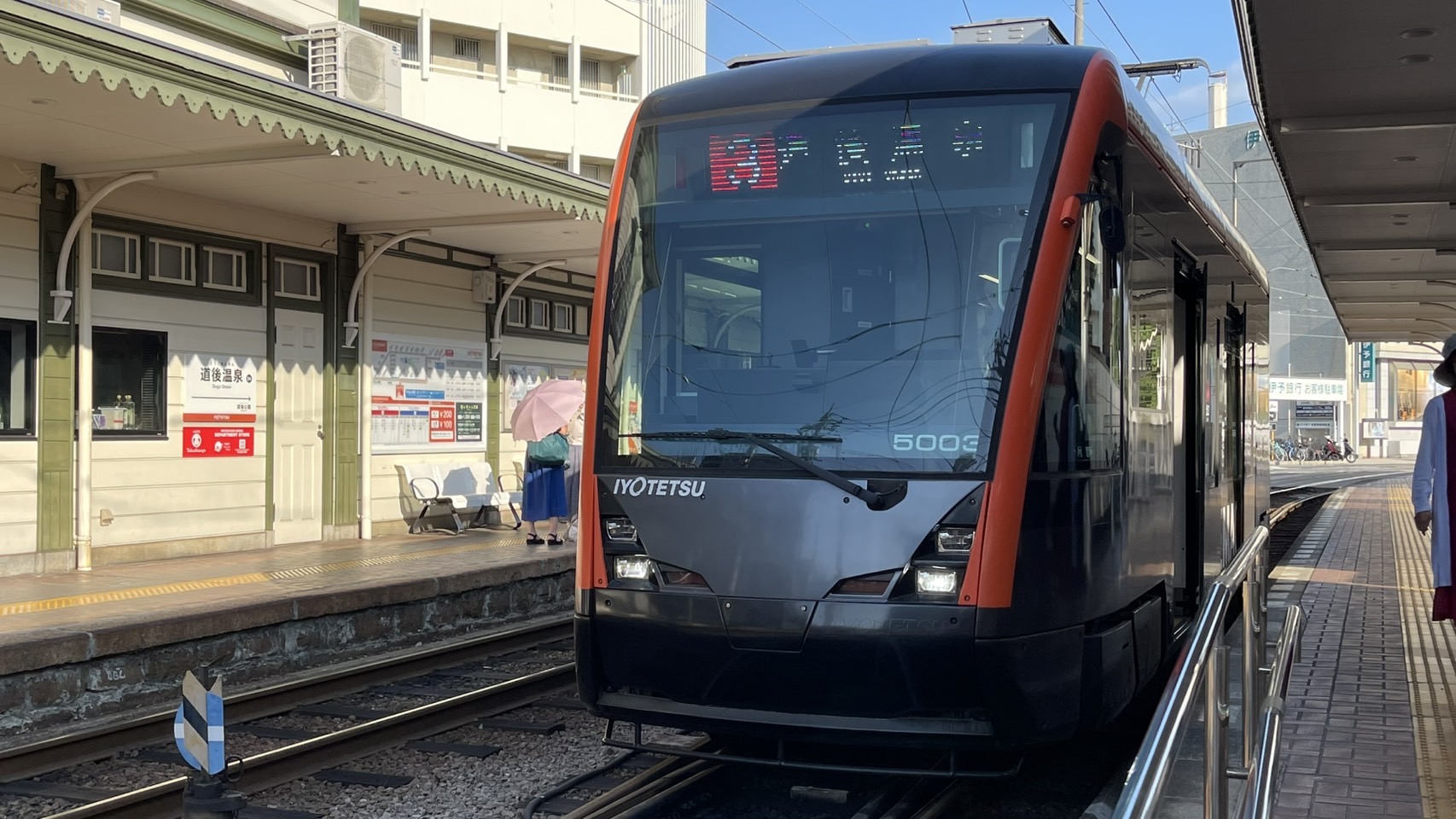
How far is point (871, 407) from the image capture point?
540cm

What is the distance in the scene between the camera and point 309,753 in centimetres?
705

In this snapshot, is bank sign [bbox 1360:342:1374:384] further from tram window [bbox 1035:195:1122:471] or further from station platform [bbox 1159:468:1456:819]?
tram window [bbox 1035:195:1122:471]

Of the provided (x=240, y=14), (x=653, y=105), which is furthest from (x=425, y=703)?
(x=240, y=14)

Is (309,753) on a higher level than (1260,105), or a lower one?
lower

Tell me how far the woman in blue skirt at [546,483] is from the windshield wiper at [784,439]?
8.67 metres

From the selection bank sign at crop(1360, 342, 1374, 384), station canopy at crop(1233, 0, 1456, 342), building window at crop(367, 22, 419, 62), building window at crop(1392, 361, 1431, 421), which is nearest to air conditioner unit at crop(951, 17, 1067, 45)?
station canopy at crop(1233, 0, 1456, 342)

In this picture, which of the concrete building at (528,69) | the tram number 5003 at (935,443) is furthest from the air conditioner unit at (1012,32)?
the concrete building at (528,69)

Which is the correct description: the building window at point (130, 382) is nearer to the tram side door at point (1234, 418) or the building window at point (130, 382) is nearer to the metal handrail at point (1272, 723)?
the tram side door at point (1234, 418)

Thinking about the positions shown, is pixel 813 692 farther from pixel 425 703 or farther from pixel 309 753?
pixel 425 703

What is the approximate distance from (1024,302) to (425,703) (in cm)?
501

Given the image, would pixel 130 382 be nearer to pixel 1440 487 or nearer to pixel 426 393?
pixel 426 393

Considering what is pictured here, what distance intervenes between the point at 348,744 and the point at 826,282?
146 inches

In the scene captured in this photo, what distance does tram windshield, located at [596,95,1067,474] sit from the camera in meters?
5.36

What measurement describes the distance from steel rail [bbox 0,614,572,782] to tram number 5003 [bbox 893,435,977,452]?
470 centimetres
